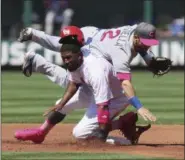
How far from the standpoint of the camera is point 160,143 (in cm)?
930

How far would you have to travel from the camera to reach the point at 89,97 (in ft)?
29.1

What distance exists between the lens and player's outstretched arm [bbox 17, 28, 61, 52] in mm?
9250

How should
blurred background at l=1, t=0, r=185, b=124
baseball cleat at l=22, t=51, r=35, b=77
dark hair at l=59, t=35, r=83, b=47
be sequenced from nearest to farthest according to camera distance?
dark hair at l=59, t=35, r=83, b=47 < baseball cleat at l=22, t=51, r=35, b=77 < blurred background at l=1, t=0, r=185, b=124

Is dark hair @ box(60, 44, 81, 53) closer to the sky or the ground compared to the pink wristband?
closer to the sky

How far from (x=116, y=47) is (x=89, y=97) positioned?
759 mm

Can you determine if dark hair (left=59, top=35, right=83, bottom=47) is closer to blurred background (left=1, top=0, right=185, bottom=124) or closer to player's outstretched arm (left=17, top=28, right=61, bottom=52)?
player's outstretched arm (left=17, top=28, right=61, bottom=52)

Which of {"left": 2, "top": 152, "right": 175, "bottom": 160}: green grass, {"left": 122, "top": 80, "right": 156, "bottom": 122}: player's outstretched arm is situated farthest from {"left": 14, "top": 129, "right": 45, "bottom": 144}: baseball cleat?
{"left": 122, "top": 80, "right": 156, "bottom": 122}: player's outstretched arm

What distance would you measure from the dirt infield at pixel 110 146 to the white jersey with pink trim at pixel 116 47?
878 millimetres

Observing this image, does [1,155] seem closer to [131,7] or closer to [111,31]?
[111,31]

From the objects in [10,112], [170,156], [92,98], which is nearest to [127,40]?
[92,98]

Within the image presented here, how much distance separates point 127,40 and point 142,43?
17 cm

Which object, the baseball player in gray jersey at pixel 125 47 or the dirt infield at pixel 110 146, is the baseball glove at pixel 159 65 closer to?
the baseball player in gray jersey at pixel 125 47

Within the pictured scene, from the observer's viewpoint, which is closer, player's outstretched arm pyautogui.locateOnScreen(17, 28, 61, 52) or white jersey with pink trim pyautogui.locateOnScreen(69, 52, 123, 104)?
white jersey with pink trim pyautogui.locateOnScreen(69, 52, 123, 104)

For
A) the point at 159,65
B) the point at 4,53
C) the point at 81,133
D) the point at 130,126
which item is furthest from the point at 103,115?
the point at 4,53
